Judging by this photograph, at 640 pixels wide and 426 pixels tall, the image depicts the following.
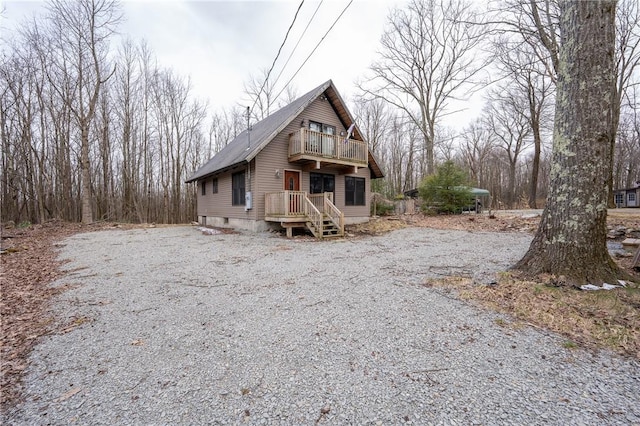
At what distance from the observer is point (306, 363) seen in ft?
7.69

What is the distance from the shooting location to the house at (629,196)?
26828 mm

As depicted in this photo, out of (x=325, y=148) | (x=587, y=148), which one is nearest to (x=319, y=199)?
(x=325, y=148)

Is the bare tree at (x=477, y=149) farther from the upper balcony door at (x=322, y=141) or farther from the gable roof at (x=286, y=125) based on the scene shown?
the upper balcony door at (x=322, y=141)

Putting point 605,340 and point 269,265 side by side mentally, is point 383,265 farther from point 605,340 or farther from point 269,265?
point 605,340

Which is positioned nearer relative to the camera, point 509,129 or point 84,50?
point 84,50

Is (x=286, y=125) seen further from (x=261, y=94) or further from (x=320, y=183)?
(x=261, y=94)

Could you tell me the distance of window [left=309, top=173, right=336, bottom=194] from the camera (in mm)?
13523

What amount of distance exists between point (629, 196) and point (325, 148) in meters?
36.1

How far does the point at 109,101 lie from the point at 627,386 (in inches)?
1093

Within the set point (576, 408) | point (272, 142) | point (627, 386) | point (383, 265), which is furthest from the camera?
point (272, 142)

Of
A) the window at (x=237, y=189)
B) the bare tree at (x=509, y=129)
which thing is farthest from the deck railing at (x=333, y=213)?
the bare tree at (x=509, y=129)

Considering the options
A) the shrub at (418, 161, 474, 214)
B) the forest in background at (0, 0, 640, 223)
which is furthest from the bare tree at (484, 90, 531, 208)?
the shrub at (418, 161, 474, 214)

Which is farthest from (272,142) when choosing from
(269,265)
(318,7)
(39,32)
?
(39,32)

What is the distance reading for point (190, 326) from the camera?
10.1ft
